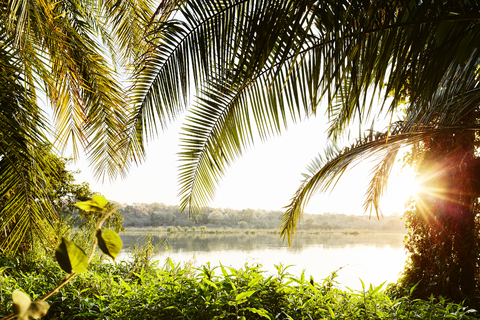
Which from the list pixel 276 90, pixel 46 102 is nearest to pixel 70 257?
pixel 276 90

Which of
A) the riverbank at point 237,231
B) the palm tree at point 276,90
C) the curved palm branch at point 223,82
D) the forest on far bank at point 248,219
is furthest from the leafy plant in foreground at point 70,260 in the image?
the forest on far bank at point 248,219

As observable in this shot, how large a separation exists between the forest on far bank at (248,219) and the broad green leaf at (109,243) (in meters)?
8.94

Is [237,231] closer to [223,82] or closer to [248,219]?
[248,219]

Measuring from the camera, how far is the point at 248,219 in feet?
38.9

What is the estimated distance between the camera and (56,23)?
263cm

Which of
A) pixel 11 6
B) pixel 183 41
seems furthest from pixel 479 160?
pixel 11 6

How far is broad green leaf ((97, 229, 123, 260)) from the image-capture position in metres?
0.36

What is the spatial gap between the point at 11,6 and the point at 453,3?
2187 mm

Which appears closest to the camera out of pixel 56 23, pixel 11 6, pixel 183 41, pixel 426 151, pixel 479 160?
pixel 11 6

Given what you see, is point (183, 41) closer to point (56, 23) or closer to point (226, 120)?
point (226, 120)

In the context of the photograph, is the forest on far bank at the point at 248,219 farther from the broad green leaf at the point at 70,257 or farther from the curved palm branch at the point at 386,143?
the broad green leaf at the point at 70,257

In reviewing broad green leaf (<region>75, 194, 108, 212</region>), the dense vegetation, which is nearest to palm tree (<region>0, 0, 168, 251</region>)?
the dense vegetation

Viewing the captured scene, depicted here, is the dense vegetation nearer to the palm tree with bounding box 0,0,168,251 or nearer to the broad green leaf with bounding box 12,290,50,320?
the palm tree with bounding box 0,0,168,251

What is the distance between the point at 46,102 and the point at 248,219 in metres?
9.61
